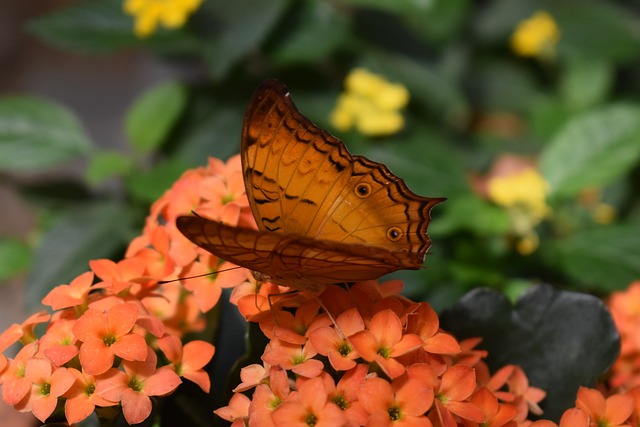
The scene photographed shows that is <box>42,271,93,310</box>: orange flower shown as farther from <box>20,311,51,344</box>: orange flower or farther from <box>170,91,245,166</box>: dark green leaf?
<box>170,91,245,166</box>: dark green leaf

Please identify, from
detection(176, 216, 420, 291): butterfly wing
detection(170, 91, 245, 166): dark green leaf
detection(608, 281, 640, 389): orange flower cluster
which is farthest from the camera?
detection(170, 91, 245, 166): dark green leaf

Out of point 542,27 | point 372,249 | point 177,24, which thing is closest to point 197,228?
point 372,249

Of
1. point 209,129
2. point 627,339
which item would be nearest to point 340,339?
point 627,339

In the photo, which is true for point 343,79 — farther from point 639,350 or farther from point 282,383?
point 282,383

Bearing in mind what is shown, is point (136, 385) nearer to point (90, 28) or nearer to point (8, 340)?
point (8, 340)

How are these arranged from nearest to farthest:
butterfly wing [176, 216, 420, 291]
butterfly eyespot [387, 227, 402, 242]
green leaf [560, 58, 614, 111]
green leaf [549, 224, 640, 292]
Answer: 1. butterfly wing [176, 216, 420, 291]
2. butterfly eyespot [387, 227, 402, 242]
3. green leaf [549, 224, 640, 292]
4. green leaf [560, 58, 614, 111]

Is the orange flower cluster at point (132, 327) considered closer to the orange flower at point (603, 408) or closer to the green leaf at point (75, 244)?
the orange flower at point (603, 408)

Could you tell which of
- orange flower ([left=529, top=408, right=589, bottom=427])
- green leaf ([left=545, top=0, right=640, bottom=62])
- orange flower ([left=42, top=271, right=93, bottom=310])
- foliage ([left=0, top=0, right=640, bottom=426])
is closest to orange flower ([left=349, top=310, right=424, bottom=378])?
orange flower ([left=529, top=408, right=589, bottom=427])
